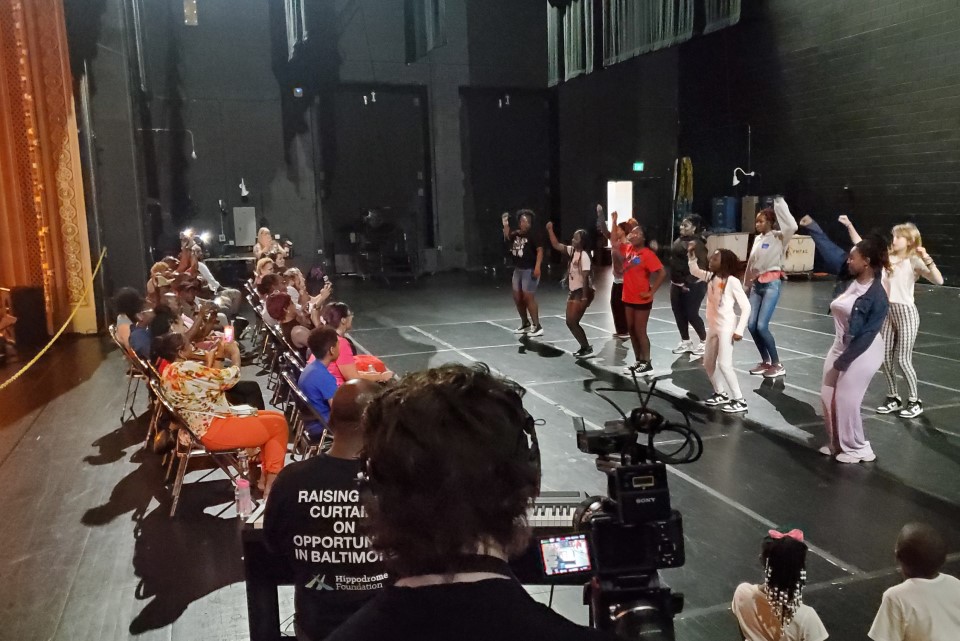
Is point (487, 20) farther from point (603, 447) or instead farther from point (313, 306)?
point (603, 447)

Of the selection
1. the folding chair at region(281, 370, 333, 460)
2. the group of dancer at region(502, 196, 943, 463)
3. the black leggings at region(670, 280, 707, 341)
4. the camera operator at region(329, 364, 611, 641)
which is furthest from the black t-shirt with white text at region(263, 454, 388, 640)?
the black leggings at region(670, 280, 707, 341)

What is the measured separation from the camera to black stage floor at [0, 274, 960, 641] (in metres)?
3.63

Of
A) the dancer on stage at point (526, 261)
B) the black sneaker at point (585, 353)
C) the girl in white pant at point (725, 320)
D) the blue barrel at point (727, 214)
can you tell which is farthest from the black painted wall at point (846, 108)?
the girl in white pant at point (725, 320)

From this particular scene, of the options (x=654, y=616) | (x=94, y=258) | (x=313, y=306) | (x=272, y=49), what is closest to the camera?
(x=654, y=616)

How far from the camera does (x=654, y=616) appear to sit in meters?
1.94

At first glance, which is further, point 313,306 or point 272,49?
point 272,49

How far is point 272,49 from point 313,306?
11.6 m

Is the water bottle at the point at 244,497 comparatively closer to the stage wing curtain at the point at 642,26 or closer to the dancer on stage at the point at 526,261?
the dancer on stage at the point at 526,261

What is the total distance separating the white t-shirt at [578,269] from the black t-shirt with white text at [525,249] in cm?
94

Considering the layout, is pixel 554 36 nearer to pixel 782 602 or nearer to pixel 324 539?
pixel 782 602

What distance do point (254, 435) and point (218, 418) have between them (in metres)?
0.24

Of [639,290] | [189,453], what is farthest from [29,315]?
[639,290]

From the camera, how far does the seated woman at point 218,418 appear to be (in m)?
4.68

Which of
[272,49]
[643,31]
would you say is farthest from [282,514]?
[272,49]
